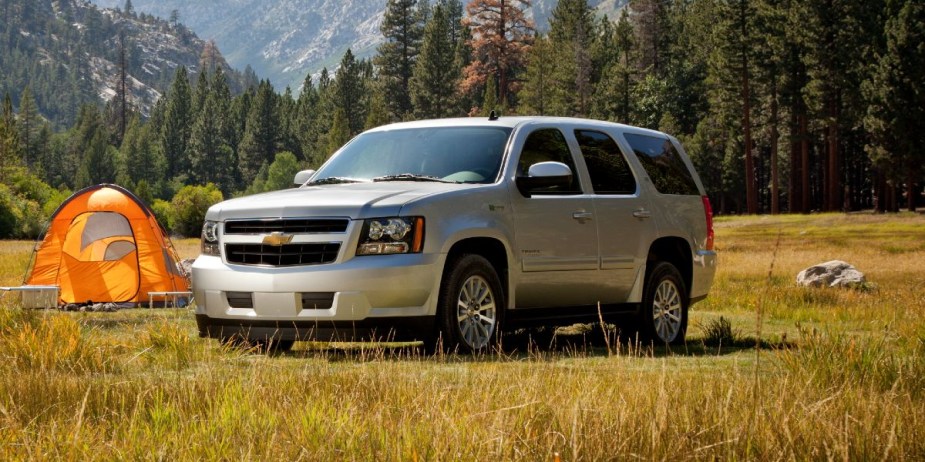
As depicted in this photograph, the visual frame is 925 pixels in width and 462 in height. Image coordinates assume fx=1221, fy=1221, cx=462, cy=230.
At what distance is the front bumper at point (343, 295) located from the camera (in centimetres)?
872

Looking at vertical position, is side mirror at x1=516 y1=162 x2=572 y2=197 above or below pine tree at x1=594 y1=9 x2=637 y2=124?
below

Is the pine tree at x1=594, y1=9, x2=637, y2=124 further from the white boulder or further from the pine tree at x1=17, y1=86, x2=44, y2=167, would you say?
the pine tree at x1=17, y1=86, x2=44, y2=167

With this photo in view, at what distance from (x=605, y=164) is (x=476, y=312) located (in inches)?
96.6

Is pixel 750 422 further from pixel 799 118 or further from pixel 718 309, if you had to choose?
pixel 799 118

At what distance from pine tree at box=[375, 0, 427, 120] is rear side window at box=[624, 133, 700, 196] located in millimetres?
117957

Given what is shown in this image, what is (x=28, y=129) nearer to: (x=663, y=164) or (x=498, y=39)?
(x=498, y=39)

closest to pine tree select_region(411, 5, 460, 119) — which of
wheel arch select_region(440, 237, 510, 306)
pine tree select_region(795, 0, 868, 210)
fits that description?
pine tree select_region(795, 0, 868, 210)

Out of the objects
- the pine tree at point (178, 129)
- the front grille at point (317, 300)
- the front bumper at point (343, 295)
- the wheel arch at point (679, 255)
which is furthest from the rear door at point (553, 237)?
the pine tree at point (178, 129)

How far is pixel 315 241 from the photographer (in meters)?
8.88

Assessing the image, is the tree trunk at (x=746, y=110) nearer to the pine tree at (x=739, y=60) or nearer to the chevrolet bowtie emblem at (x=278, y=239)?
the pine tree at (x=739, y=60)

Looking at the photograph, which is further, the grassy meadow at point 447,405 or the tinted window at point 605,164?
the tinted window at point 605,164

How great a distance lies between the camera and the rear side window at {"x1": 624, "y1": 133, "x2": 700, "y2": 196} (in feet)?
38.2

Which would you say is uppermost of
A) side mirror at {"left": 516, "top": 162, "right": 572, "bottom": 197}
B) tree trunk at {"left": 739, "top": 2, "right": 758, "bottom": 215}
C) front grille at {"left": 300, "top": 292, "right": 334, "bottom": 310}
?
tree trunk at {"left": 739, "top": 2, "right": 758, "bottom": 215}

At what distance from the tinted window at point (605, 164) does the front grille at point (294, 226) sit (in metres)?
2.85
